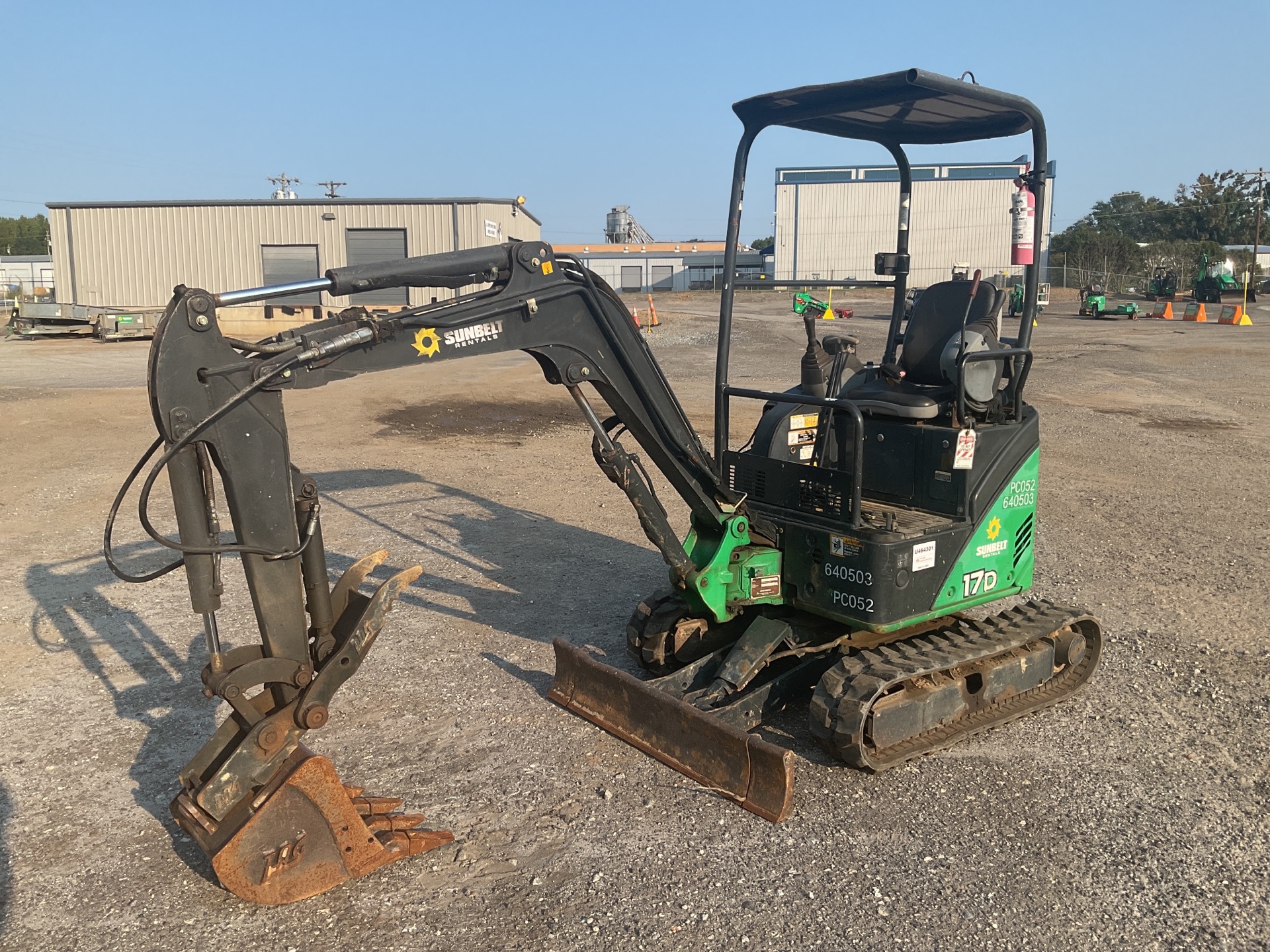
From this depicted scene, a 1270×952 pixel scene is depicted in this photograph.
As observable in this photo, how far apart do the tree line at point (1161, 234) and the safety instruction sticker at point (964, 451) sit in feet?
171

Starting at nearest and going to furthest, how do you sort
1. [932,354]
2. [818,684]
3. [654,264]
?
[818,684] < [932,354] < [654,264]

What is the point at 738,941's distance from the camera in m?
3.79

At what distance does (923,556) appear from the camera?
5.34 metres

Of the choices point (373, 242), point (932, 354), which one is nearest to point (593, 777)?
point (932, 354)

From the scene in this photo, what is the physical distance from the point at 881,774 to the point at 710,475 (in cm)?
177

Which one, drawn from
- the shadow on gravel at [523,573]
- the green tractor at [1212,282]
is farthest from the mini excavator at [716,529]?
the green tractor at [1212,282]

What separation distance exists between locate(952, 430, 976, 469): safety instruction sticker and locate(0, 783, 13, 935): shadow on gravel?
4.79 metres

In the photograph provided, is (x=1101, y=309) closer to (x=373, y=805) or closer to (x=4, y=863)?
(x=373, y=805)

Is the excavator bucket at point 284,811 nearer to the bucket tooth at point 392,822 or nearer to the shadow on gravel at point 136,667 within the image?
the bucket tooth at point 392,822

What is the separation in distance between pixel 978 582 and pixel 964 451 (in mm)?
773

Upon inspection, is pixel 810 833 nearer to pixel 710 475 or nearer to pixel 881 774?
pixel 881 774

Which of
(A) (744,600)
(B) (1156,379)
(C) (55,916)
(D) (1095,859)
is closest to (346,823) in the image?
(C) (55,916)

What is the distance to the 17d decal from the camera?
5.68 m

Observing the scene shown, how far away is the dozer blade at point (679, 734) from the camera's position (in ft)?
15.2
